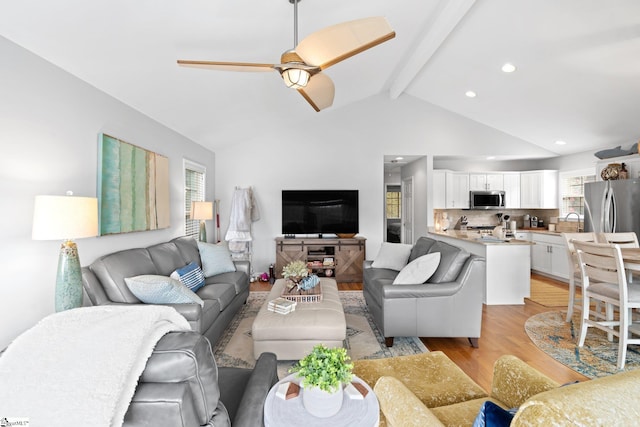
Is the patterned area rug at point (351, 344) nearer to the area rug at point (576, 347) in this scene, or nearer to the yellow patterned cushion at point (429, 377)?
the yellow patterned cushion at point (429, 377)

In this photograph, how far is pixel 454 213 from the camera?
6.80 metres

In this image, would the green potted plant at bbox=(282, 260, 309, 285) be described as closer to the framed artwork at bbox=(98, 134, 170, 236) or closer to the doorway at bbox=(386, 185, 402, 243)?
the framed artwork at bbox=(98, 134, 170, 236)

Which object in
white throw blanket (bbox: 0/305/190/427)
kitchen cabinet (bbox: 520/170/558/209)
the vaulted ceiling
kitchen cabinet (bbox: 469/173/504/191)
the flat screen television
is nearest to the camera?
white throw blanket (bbox: 0/305/190/427)

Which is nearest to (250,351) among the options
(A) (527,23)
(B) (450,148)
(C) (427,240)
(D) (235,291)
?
(D) (235,291)

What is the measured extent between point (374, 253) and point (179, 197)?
3.60 m

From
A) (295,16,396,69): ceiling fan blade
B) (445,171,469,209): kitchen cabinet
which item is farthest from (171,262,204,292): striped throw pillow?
(445,171,469,209): kitchen cabinet

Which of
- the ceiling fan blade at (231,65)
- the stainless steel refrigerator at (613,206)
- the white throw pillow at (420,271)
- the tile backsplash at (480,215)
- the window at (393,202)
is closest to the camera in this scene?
the ceiling fan blade at (231,65)

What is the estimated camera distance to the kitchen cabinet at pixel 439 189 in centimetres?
634

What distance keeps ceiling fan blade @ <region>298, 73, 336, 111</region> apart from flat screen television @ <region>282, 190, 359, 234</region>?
9.65 feet

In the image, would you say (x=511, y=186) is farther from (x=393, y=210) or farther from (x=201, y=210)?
(x=201, y=210)

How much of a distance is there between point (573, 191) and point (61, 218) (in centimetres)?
776

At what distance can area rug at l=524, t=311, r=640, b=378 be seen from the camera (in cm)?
247

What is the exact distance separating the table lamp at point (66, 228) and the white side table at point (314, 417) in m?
1.56

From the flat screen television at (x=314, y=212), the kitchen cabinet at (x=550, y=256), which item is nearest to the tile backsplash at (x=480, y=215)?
the kitchen cabinet at (x=550, y=256)
